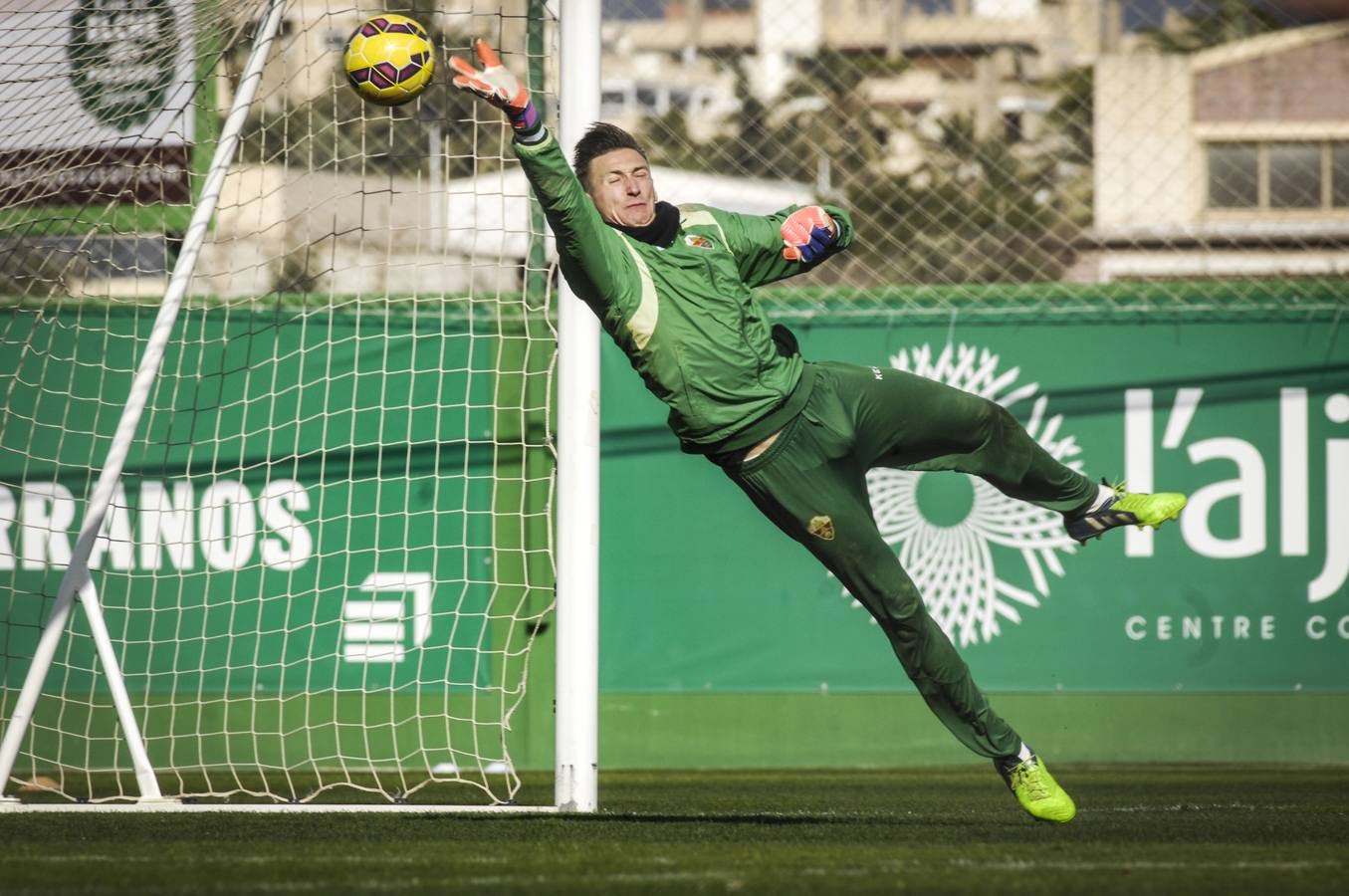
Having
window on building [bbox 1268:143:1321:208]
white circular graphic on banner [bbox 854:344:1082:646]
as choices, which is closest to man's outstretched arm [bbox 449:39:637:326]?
white circular graphic on banner [bbox 854:344:1082:646]

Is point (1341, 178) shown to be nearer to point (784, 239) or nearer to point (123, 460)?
point (784, 239)

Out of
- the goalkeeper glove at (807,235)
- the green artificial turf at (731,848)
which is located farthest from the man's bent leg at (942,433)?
the green artificial turf at (731,848)

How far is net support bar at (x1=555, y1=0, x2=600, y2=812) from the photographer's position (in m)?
6.70

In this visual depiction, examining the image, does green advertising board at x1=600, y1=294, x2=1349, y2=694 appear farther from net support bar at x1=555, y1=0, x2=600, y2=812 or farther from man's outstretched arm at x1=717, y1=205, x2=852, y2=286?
man's outstretched arm at x1=717, y1=205, x2=852, y2=286

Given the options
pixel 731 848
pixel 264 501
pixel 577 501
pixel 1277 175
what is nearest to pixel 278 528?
pixel 264 501

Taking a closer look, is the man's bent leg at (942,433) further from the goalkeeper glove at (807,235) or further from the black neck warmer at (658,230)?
the black neck warmer at (658,230)

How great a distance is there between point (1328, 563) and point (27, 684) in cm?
668

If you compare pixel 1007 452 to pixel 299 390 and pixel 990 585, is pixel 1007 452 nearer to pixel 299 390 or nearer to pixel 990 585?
pixel 990 585

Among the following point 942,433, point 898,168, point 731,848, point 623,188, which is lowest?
point 731,848

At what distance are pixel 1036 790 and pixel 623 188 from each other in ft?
8.71

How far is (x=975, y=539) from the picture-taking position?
30.6 feet

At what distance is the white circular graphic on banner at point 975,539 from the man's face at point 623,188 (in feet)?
11.6

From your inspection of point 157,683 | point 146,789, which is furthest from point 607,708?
point 146,789

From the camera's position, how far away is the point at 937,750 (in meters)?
9.33
